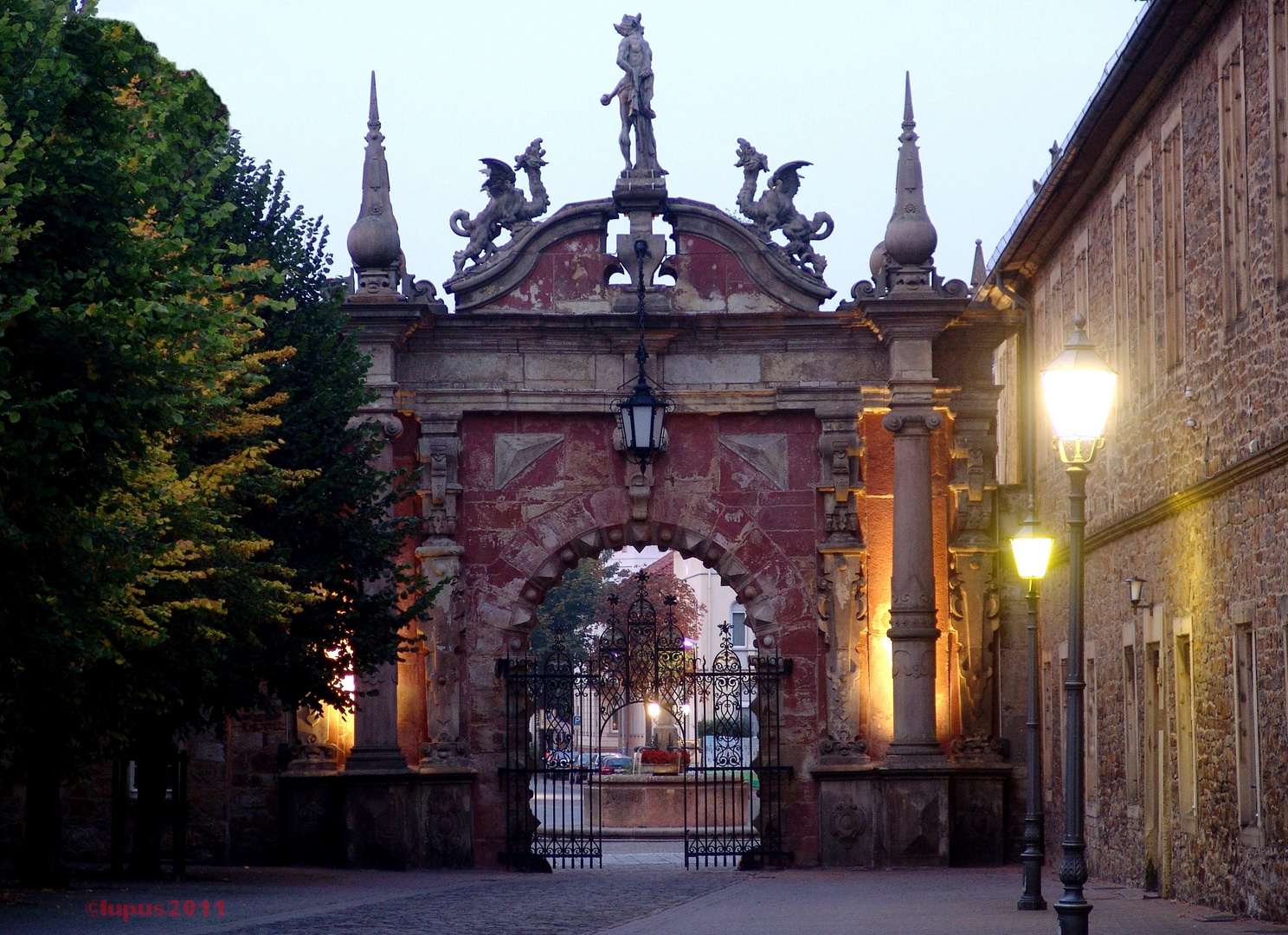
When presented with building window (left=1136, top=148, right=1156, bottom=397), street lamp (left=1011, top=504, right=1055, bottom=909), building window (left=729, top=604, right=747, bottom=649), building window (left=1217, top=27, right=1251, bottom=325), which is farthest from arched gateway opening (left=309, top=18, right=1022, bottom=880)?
building window (left=729, top=604, right=747, bottom=649)

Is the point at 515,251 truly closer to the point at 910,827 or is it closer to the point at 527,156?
the point at 527,156

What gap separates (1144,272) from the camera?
1889cm

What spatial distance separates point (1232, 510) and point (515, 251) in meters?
11.0

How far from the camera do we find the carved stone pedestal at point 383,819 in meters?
22.8

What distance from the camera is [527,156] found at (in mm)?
24234

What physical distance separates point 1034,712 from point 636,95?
9.91 m

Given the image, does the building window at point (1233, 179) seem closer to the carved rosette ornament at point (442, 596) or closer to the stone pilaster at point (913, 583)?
the stone pilaster at point (913, 583)

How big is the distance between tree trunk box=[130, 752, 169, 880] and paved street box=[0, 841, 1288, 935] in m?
0.55

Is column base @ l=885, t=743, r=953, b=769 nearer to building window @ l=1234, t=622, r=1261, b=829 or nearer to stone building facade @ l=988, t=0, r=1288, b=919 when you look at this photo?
stone building facade @ l=988, t=0, r=1288, b=919

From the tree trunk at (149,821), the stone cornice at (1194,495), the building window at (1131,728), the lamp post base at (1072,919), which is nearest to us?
the lamp post base at (1072,919)

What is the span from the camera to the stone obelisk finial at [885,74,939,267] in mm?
23469

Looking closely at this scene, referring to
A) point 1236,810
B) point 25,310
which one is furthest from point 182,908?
point 1236,810

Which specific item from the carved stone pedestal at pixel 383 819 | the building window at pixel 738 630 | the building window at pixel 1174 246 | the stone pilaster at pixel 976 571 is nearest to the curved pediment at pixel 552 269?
the stone pilaster at pixel 976 571

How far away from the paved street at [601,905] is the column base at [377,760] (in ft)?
3.85
